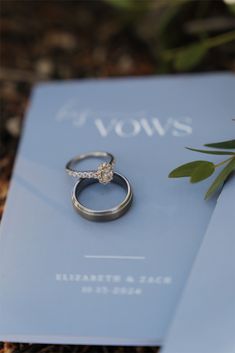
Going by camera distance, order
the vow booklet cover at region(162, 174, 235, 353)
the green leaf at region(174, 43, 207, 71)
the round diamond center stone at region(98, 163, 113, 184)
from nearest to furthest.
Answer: the vow booklet cover at region(162, 174, 235, 353) < the round diamond center stone at region(98, 163, 113, 184) < the green leaf at region(174, 43, 207, 71)

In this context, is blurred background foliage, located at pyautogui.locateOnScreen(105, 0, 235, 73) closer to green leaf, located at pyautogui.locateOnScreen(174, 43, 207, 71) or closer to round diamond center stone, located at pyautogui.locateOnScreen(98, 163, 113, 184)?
green leaf, located at pyautogui.locateOnScreen(174, 43, 207, 71)

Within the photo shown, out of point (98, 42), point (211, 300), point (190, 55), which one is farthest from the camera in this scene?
point (98, 42)

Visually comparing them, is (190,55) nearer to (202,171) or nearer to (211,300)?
(202,171)

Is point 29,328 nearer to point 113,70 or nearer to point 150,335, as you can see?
point 150,335

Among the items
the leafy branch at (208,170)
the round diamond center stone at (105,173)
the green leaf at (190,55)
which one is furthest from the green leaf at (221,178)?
the green leaf at (190,55)

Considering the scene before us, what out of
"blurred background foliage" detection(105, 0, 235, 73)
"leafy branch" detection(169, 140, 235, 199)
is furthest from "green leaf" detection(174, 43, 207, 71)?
"leafy branch" detection(169, 140, 235, 199)

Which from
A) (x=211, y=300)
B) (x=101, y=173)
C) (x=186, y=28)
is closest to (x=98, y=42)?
(x=186, y=28)
